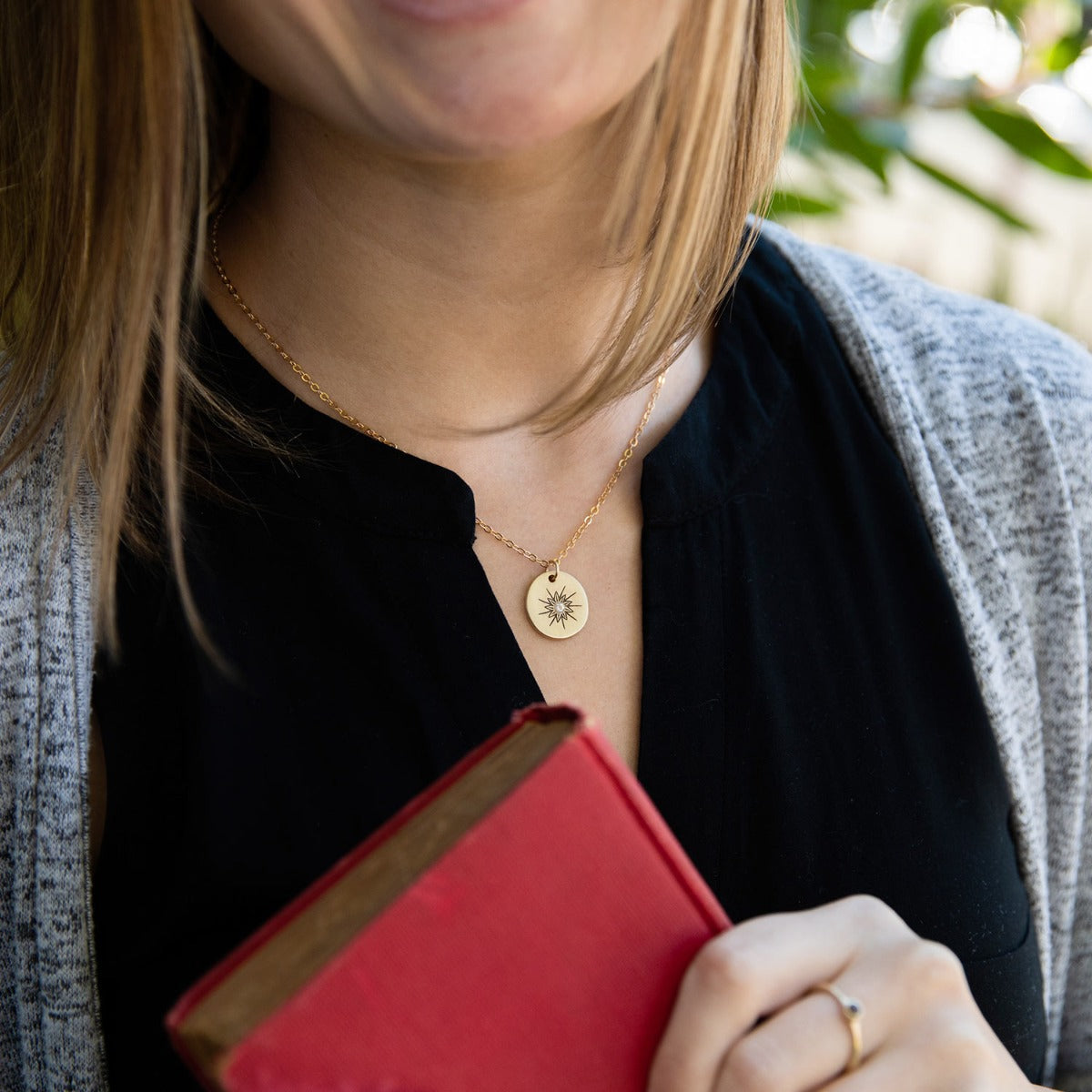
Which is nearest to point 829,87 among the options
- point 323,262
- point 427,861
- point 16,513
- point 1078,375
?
point 1078,375

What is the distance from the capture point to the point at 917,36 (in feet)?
5.02

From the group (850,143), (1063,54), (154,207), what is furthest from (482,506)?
(1063,54)

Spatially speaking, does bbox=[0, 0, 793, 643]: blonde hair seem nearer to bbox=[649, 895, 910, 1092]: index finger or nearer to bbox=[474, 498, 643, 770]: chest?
bbox=[474, 498, 643, 770]: chest

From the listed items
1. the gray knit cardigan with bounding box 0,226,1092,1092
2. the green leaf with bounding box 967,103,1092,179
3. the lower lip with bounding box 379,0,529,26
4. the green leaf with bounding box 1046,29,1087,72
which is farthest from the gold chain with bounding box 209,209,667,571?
the green leaf with bounding box 1046,29,1087,72

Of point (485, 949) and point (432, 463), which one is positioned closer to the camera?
point (485, 949)

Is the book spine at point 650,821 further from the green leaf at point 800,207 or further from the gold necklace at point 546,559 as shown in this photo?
the green leaf at point 800,207

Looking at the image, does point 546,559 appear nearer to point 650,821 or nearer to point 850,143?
point 650,821

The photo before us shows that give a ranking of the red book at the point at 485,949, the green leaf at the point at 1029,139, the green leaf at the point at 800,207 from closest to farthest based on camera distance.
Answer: the red book at the point at 485,949, the green leaf at the point at 1029,139, the green leaf at the point at 800,207

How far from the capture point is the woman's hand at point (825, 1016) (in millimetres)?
516

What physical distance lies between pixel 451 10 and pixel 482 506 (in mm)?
330

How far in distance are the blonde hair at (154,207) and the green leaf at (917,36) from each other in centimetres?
75

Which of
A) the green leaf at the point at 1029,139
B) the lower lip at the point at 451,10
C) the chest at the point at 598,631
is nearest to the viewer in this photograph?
the lower lip at the point at 451,10

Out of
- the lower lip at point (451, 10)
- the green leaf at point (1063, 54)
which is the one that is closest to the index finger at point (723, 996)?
the lower lip at point (451, 10)

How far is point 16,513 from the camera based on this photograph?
0.76 m
